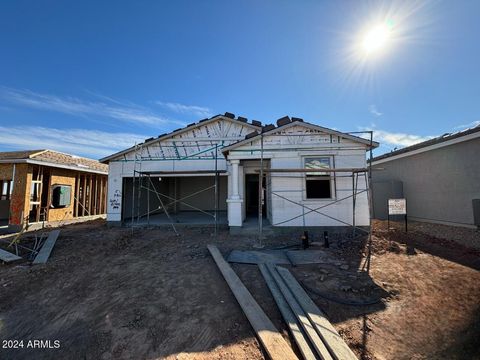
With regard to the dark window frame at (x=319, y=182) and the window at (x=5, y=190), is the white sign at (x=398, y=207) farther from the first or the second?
the window at (x=5, y=190)

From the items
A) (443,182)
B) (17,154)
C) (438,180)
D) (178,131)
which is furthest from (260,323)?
(17,154)

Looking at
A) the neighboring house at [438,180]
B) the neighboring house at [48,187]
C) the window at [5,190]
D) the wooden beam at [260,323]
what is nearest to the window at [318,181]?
the neighboring house at [438,180]

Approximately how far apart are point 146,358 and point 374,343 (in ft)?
9.51

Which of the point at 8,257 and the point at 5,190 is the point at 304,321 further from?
the point at 5,190

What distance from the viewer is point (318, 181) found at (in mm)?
8984

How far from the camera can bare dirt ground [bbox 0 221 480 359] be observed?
114 inches

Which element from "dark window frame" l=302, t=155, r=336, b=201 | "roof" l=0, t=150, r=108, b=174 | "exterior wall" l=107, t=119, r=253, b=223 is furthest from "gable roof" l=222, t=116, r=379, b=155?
"roof" l=0, t=150, r=108, b=174

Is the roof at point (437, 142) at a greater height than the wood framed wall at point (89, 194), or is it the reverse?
the roof at point (437, 142)

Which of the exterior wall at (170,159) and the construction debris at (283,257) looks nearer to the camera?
the construction debris at (283,257)

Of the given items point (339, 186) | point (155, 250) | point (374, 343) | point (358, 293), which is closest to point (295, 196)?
point (339, 186)

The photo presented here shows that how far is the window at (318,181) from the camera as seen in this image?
8.76m

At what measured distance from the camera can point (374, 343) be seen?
9.64ft

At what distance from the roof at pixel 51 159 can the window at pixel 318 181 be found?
12453 mm

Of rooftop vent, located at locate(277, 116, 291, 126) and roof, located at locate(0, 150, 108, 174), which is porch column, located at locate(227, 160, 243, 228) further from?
roof, located at locate(0, 150, 108, 174)
